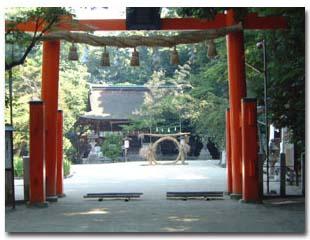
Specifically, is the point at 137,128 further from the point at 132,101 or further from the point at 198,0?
the point at 198,0

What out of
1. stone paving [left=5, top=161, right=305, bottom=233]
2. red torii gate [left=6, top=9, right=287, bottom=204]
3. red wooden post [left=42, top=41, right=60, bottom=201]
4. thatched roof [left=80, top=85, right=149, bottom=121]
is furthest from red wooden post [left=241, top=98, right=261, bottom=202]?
thatched roof [left=80, top=85, right=149, bottom=121]

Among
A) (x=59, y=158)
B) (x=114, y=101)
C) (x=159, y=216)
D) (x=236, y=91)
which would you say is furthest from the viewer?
(x=114, y=101)

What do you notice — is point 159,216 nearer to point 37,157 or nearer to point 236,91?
point 37,157

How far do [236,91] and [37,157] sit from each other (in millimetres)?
4264

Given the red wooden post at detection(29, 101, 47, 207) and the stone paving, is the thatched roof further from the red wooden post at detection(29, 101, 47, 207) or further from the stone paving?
the red wooden post at detection(29, 101, 47, 207)

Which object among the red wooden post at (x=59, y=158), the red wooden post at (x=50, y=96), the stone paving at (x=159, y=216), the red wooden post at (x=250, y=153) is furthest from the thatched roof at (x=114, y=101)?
the red wooden post at (x=250, y=153)

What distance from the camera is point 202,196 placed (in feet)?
39.4

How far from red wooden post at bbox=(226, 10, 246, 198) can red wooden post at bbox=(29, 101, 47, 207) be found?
12.6ft

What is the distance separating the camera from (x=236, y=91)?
1200cm

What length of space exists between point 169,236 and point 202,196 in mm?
4908

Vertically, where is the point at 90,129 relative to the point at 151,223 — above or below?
above

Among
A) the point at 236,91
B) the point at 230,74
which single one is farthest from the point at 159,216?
the point at 230,74

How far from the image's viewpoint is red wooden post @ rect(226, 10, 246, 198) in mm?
11797

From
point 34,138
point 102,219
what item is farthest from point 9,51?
point 102,219
